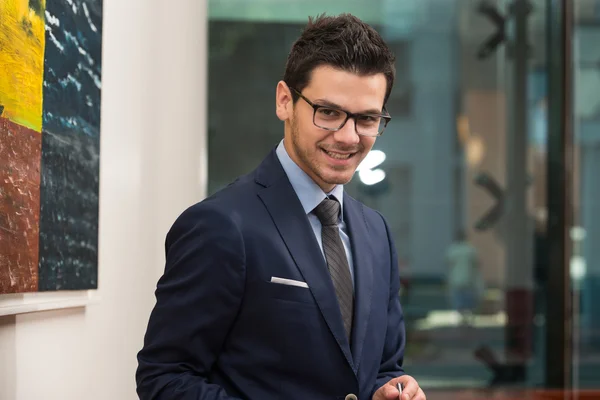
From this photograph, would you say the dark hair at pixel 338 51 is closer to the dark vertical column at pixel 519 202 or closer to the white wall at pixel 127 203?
the white wall at pixel 127 203

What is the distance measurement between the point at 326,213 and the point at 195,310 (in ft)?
1.23

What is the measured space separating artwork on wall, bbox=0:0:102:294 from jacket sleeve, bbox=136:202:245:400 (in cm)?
39

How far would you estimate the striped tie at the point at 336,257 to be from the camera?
1.69 metres

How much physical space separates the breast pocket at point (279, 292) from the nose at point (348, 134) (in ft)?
0.96

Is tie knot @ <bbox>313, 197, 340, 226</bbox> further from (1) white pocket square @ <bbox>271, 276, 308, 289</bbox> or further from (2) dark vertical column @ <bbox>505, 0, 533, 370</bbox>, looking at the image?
(2) dark vertical column @ <bbox>505, 0, 533, 370</bbox>

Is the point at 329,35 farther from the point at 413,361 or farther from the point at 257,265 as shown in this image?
the point at 413,361

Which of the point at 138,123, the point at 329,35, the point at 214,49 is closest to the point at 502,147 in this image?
the point at 214,49

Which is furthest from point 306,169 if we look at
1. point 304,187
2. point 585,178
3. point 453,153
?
point 585,178

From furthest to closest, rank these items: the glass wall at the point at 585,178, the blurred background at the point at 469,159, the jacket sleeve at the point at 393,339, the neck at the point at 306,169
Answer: the glass wall at the point at 585,178 < the blurred background at the point at 469,159 < the jacket sleeve at the point at 393,339 < the neck at the point at 306,169

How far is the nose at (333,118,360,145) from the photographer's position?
1610 millimetres

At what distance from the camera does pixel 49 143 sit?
6.49 feet

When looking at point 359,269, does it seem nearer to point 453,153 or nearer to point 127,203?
point 127,203

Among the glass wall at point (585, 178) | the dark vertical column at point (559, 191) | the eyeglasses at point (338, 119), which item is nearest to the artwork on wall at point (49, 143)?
the eyeglasses at point (338, 119)

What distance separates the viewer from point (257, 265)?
1.58 metres
